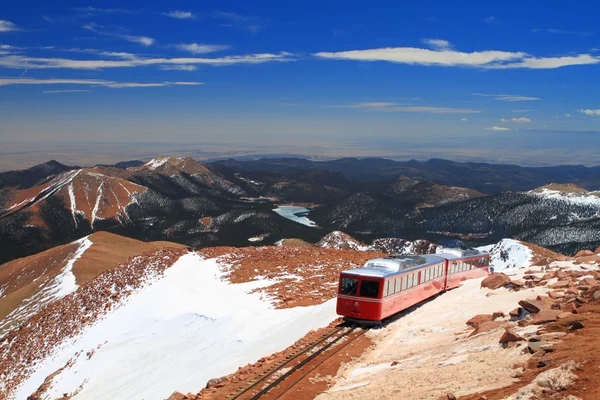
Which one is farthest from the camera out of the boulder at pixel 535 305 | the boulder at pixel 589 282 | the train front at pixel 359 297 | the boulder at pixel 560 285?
the train front at pixel 359 297

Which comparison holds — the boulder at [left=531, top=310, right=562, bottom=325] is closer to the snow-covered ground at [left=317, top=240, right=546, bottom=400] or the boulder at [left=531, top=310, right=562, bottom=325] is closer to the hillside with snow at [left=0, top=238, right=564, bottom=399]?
the snow-covered ground at [left=317, top=240, right=546, bottom=400]

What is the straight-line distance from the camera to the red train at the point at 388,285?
24.0m

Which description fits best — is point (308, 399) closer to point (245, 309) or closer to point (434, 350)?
point (434, 350)

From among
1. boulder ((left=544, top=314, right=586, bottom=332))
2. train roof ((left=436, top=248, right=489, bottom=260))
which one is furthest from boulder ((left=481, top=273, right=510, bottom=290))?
boulder ((left=544, top=314, right=586, bottom=332))

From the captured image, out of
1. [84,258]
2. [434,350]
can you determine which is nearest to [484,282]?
[434,350]

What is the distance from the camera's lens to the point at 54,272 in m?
82.9

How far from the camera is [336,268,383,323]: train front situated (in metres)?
23.9

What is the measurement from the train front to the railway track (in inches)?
30.6

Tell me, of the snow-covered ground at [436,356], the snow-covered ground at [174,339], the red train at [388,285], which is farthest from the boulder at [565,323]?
the snow-covered ground at [174,339]

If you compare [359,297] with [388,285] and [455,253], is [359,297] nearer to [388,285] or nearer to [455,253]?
[388,285]

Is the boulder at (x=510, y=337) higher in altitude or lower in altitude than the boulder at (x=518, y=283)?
higher

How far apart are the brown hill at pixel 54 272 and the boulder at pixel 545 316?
60944mm

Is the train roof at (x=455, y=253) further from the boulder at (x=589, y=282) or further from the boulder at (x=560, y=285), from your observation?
the boulder at (x=589, y=282)

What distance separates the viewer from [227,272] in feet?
142
